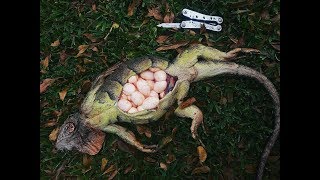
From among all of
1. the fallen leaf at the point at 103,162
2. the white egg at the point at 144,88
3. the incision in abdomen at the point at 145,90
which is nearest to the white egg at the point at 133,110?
the incision in abdomen at the point at 145,90

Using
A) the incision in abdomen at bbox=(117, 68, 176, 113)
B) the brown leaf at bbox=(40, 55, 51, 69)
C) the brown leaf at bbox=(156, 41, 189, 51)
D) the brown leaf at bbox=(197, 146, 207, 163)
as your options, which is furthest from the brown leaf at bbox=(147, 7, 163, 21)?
the brown leaf at bbox=(197, 146, 207, 163)

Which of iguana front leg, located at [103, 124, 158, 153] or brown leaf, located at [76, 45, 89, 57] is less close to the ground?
brown leaf, located at [76, 45, 89, 57]

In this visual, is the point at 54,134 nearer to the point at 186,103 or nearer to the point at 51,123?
the point at 51,123

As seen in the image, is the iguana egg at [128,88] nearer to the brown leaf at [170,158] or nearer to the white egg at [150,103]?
the white egg at [150,103]

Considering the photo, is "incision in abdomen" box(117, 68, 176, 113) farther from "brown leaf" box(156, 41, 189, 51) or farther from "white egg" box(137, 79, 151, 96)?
"brown leaf" box(156, 41, 189, 51)

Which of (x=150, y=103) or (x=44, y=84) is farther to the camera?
(x=44, y=84)

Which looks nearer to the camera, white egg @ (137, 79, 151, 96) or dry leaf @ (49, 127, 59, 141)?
white egg @ (137, 79, 151, 96)

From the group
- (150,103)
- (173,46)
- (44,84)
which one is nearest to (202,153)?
(150,103)
